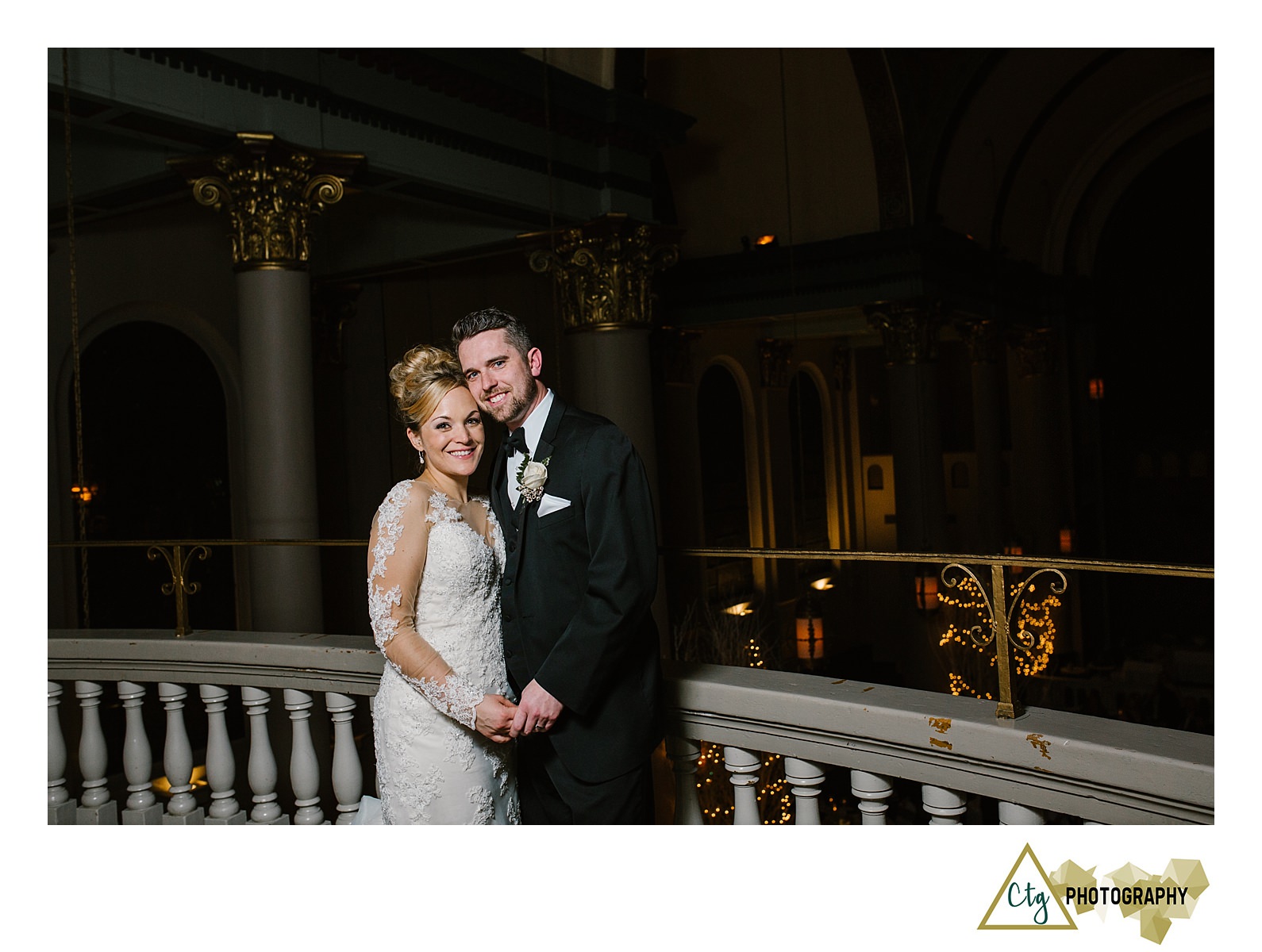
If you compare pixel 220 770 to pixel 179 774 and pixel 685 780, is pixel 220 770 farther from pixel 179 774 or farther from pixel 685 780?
pixel 685 780

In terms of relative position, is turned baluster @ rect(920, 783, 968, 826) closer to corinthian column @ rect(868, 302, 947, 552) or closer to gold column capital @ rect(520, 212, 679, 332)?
gold column capital @ rect(520, 212, 679, 332)

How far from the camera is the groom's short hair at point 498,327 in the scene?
2.54 metres

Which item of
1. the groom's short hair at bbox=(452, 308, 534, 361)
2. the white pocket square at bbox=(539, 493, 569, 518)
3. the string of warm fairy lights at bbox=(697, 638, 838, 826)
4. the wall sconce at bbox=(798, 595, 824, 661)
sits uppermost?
the groom's short hair at bbox=(452, 308, 534, 361)

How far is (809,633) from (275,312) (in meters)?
6.41

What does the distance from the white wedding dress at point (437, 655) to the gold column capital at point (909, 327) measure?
10.8m

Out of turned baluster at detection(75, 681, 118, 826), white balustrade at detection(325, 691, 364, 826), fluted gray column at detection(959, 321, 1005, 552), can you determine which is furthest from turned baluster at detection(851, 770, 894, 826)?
fluted gray column at detection(959, 321, 1005, 552)

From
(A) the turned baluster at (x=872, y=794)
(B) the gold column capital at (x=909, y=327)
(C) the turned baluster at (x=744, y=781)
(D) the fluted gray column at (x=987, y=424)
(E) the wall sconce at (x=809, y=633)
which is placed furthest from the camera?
(D) the fluted gray column at (x=987, y=424)

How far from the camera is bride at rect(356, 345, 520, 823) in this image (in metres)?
2.54

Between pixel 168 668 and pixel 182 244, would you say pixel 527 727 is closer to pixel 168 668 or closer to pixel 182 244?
pixel 168 668

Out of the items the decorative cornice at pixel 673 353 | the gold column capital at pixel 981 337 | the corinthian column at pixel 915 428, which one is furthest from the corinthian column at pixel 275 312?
the gold column capital at pixel 981 337

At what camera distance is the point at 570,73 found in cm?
763
